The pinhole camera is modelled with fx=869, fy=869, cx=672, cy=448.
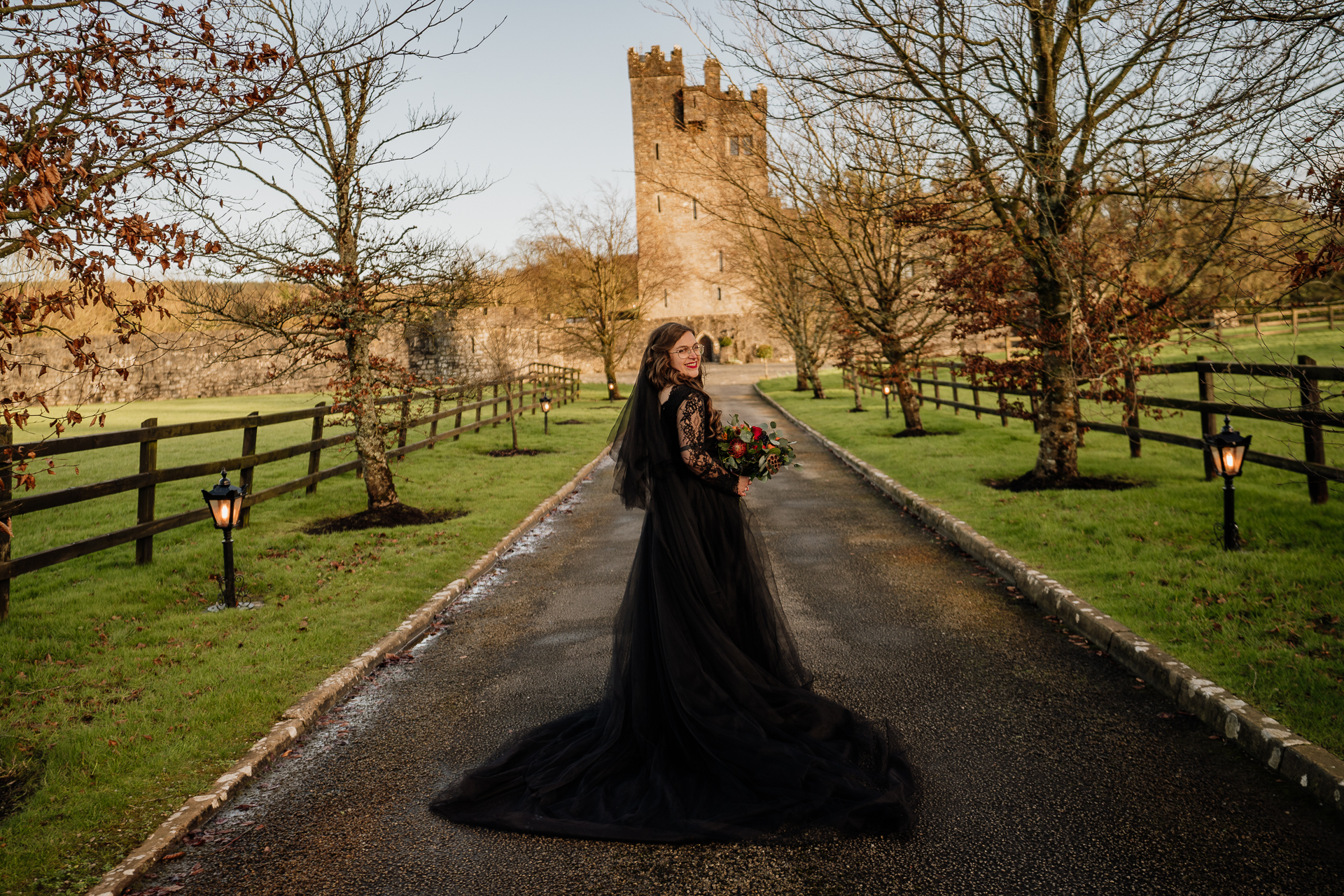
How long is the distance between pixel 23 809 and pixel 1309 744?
5290mm

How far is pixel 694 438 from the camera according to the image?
A: 164 inches

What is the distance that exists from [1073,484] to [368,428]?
8.20 meters

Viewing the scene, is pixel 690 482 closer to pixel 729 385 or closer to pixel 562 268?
pixel 562 268

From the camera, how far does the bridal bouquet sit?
13.8ft

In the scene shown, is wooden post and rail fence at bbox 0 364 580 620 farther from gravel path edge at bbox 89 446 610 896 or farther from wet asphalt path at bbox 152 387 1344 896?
wet asphalt path at bbox 152 387 1344 896

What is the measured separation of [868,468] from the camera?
13.1 m

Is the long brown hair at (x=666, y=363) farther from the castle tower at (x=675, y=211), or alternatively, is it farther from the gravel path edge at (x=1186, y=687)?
the castle tower at (x=675, y=211)

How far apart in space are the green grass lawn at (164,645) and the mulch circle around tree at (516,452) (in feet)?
15.3

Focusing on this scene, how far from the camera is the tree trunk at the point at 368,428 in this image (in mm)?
9734

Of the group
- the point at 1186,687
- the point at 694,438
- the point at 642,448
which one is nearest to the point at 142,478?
the point at 642,448

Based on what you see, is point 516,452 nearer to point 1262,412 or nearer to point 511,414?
point 511,414

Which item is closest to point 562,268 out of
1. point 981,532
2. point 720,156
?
point 720,156

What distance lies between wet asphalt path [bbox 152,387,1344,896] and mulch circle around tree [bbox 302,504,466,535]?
380 cm

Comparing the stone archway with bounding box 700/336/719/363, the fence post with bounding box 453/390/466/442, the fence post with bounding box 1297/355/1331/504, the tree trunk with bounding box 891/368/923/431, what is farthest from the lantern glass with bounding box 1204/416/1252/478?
the stone archway with bounding box 700/336/719/363
